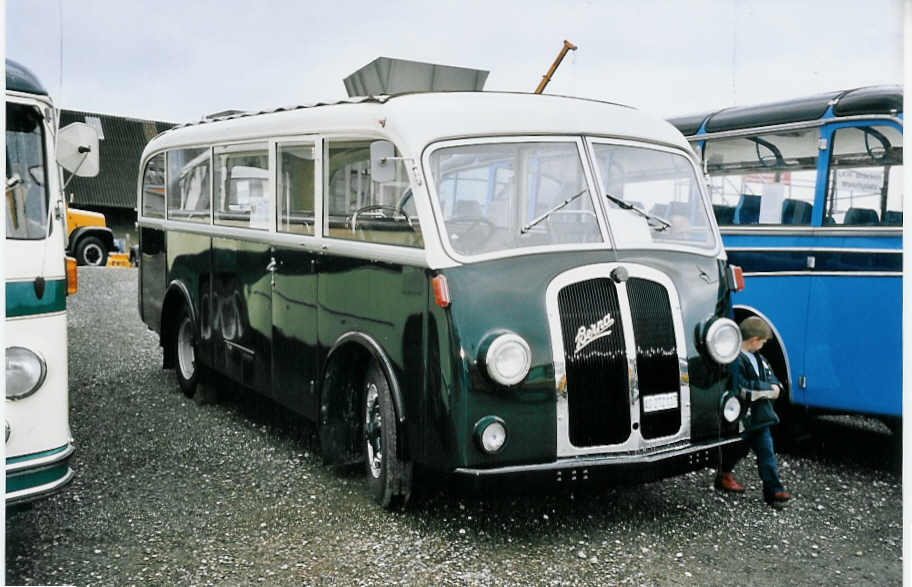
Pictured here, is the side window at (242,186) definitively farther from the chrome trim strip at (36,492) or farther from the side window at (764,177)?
the side window at (764,177)

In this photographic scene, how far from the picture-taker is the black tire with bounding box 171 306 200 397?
6.84 metres

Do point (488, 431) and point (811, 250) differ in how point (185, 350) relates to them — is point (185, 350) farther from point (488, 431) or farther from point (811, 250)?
point (811, 250)

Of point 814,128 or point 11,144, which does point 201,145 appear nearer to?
point 11,144

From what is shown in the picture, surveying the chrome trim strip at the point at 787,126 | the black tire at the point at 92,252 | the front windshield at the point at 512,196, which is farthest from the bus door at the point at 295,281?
the black tire at the point at 92,252

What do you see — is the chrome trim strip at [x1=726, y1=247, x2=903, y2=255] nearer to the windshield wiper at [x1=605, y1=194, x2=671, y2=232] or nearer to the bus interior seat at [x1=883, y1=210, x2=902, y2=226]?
the bus interior seat at [x1=883, y1=210, x2=902, y2=226]

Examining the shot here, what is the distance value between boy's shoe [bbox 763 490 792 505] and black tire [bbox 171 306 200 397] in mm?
3960

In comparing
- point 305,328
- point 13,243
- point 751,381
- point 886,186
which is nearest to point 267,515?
point 305,328

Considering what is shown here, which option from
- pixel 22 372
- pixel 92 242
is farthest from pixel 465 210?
pixel 92 242

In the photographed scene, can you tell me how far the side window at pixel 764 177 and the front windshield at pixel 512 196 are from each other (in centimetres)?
183

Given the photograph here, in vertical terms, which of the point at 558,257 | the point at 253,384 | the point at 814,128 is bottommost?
the point at 253,384

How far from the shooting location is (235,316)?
5914mm

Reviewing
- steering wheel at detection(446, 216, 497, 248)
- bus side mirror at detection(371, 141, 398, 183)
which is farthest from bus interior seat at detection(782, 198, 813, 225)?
bus side mirror at detection(371, 141, 398, 183)

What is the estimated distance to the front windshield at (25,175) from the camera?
11.7 ft

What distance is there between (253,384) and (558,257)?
2386 millimetres
